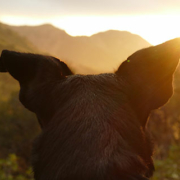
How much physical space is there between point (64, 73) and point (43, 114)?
1.21 feet

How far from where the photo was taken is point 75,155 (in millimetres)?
1654

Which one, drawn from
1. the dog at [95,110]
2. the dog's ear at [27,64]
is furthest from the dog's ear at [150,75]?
the dog's ear at [27,64]

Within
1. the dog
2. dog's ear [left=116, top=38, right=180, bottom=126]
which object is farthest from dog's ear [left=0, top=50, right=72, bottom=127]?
dog's ear [left=116, top=38, right=180, bottom=126]

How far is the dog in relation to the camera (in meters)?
1.64

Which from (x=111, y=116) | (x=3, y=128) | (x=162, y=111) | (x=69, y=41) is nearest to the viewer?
(x=111, y=116)

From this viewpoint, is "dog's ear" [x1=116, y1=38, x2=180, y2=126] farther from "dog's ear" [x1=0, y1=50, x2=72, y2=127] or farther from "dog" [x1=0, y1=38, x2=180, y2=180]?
"dog's ear" [x1=0, y1=50, x2=72, y2=127]

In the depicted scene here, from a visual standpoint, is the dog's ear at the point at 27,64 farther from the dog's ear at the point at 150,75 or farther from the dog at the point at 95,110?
the dog's ear at the point at 150,75

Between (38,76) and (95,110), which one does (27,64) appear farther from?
(95,110)

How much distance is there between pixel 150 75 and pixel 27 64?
78 centimetres

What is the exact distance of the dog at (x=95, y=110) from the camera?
1644 mm

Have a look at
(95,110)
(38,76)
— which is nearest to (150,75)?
(95,110)

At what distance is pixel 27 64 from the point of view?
6.97ft

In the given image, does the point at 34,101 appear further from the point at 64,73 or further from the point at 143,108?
the point at 143,108

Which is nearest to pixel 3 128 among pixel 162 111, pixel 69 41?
pixel 162 111
